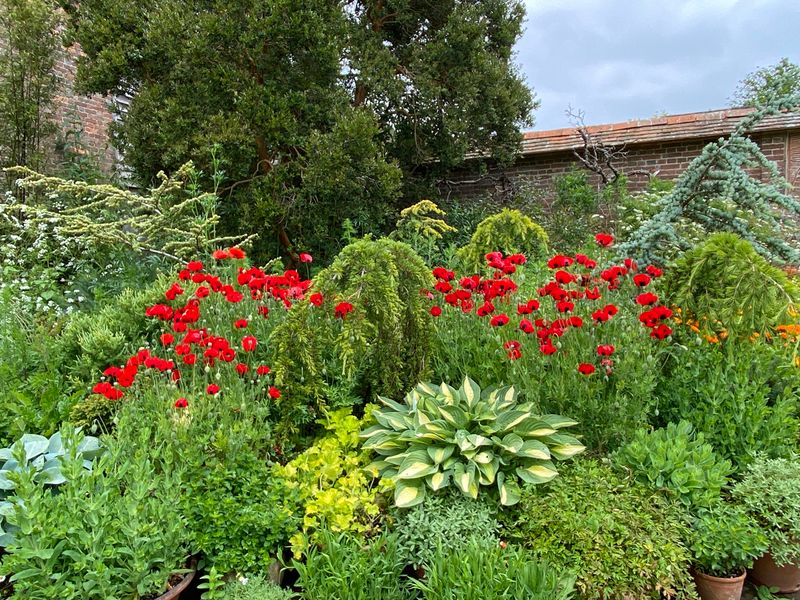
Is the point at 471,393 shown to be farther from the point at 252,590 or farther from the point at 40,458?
the point at 40,458

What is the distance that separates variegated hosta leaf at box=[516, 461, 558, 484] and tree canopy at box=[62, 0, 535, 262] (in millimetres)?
4255

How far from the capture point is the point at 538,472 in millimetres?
2160

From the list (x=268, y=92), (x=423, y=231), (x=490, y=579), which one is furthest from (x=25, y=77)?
(x=490, y=579)

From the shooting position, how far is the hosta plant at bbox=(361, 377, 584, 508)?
212cm

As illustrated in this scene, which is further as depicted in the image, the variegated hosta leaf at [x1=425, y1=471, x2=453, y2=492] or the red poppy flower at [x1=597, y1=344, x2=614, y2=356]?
the red poppy flower at [x1=597, y1=344, x2=614, y2=356]

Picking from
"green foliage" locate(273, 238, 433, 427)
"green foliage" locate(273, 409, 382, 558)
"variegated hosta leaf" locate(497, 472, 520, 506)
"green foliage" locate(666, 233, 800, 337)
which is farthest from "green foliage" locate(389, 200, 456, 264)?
"variegated hosta leaf" locate(497, 472, 520, 506)

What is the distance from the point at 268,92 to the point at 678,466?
5.35 m

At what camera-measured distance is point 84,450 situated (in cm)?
205

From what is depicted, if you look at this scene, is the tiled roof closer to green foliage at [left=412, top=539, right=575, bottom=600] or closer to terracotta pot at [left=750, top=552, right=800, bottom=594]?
terracotta pot at [left=750, top=552, right=800, bottom=594]

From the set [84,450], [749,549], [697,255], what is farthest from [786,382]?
[84,450]

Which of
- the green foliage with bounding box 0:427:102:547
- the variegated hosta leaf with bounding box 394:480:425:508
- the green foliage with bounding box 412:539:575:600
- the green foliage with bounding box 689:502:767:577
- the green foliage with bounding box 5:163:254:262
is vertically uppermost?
the green foliage with bounding box 5:163:254:262

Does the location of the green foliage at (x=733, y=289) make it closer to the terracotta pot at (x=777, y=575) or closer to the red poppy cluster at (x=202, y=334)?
the terracotta pot at (x=777, y=575)

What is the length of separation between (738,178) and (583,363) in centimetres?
162

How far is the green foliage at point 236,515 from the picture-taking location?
1.84 m
